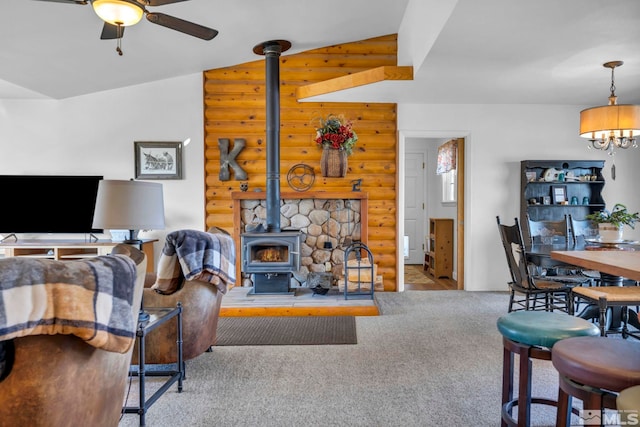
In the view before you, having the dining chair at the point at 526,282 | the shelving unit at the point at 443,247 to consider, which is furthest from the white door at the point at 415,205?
the dining chair at the point at 526,282

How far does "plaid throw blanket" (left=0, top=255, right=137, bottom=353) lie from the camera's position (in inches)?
46.2

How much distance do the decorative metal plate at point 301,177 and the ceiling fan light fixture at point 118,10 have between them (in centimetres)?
295

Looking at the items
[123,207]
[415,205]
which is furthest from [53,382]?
[415,205]

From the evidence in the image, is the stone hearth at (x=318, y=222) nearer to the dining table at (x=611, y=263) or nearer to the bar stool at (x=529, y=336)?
the dining table at (x=611, y=263)

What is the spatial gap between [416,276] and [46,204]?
17.1 ft

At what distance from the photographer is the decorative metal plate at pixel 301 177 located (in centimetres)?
523

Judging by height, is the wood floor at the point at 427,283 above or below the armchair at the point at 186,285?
below

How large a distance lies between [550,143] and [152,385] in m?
5.31

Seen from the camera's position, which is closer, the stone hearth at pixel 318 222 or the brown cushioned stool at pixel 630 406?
the brown cushioned stool at pixel 630 406

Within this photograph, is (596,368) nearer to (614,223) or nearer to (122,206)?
(122,206)

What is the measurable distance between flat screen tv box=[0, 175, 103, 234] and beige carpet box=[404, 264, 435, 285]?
4.32m

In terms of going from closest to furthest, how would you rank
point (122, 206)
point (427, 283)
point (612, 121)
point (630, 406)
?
point (630, 406) → point (122, 206) → point (612, 121) → point (427, 283)

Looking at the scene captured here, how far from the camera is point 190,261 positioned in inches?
97.2

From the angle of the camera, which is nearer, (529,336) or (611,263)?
(529,336)
